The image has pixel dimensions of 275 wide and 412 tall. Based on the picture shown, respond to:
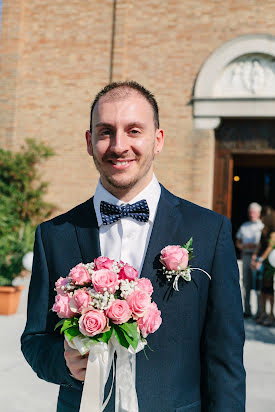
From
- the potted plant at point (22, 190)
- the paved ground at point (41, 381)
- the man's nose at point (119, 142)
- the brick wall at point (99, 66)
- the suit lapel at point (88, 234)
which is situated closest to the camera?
the man's nose at point (119, 142)

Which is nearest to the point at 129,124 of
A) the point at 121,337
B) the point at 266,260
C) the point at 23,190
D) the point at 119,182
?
the point at 119,182

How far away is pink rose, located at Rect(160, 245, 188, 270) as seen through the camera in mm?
1645

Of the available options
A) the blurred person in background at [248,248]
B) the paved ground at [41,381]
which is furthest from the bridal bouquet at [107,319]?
the blurred person in background at [248,248]

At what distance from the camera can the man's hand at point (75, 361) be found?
1.49m

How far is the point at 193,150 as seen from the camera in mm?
11414

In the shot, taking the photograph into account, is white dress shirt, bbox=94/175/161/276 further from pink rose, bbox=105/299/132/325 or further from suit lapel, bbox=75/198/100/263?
pink rose, bbox=105/299/132/325

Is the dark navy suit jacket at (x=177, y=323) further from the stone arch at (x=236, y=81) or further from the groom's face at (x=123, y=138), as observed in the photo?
the stone arch at (x=236, y=81)

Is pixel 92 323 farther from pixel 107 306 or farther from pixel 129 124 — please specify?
pixel 129 124

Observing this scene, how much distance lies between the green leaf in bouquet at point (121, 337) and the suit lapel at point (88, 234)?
42cm

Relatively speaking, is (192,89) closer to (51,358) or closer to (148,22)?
(148,22)

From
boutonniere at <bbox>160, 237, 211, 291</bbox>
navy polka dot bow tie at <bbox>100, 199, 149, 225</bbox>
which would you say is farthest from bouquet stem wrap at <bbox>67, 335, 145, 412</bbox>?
navy polka dot bow tie at <bbox>100, 199, 149, 225</bbox>

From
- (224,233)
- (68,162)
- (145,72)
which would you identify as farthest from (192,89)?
(224,233)

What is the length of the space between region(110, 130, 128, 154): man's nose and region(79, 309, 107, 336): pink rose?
635 mm

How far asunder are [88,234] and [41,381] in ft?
12.9
